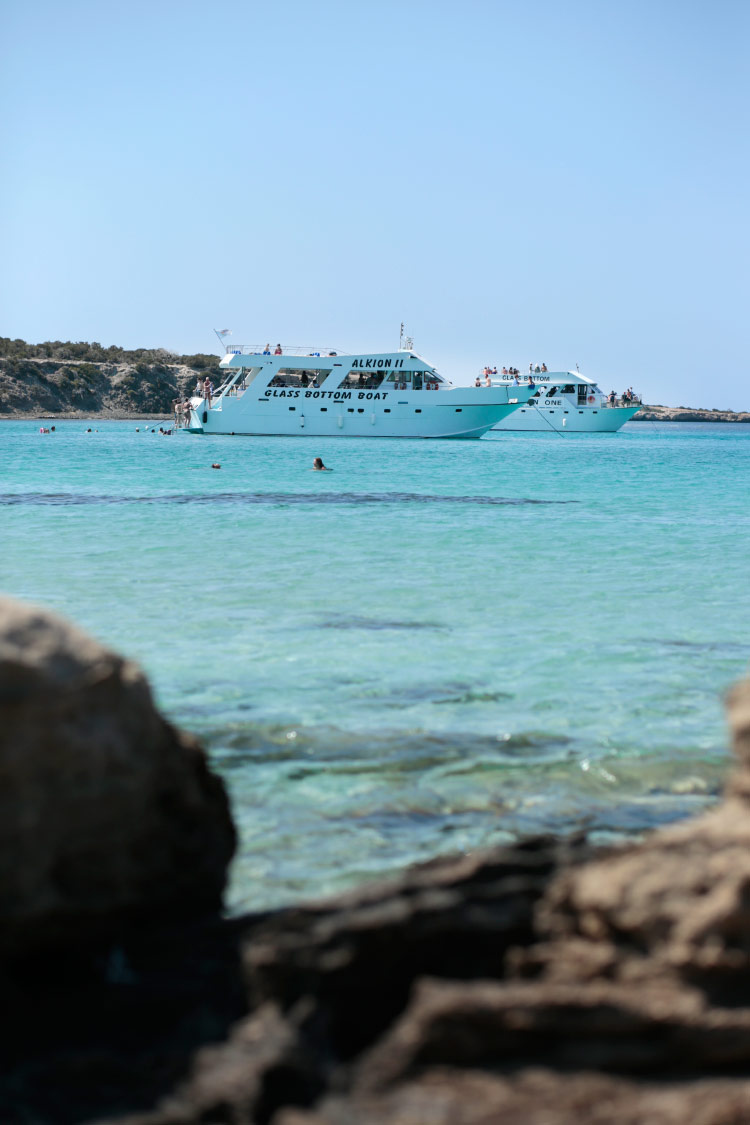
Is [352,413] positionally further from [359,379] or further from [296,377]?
[296,377]

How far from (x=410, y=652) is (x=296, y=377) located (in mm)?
44780

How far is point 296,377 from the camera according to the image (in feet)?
166

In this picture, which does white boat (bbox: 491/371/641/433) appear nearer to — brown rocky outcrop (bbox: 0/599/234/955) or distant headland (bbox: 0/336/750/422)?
distant headland (bbox: 0/336/750/422)

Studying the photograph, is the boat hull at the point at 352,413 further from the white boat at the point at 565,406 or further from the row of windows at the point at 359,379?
the white boat at the point at 565,406

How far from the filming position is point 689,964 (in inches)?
77.2

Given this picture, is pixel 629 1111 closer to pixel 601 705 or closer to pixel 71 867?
pixel 71 867

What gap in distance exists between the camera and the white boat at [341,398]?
163 ft

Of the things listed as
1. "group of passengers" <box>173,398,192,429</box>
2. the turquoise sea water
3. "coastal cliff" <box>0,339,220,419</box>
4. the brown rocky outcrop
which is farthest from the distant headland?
the brown rocky outcrop

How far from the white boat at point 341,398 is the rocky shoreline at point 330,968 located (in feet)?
157

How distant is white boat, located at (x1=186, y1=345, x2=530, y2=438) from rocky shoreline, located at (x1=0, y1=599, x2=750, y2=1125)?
4790 cm

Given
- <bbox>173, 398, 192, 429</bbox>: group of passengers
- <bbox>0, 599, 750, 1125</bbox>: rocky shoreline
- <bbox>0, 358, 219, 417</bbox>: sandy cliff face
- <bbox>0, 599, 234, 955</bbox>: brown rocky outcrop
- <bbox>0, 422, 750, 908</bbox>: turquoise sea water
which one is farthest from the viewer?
<bbox>0, 358, 219, 417</bbox>: sandy cliff face

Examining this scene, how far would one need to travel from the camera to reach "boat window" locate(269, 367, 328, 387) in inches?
1970

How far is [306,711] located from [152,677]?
3.64 ft

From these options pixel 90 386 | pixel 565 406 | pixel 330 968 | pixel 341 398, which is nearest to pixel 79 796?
pixel 330 968
